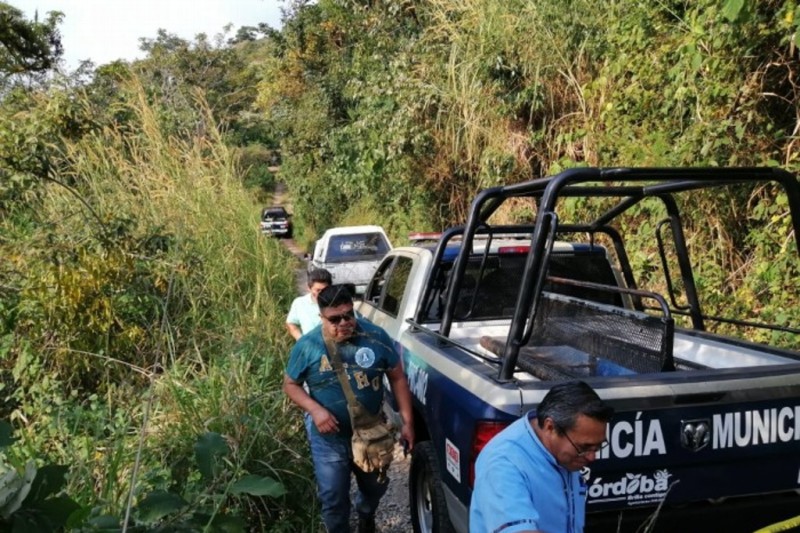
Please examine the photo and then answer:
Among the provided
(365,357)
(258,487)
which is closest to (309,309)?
(365,357)

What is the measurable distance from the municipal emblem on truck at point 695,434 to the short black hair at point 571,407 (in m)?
0.96

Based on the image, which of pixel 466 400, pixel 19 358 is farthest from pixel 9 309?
pixel 466 400

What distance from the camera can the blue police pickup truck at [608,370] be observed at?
9.05 feet

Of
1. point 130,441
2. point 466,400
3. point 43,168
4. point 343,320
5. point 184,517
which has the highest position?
point 43,168

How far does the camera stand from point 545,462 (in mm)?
1998

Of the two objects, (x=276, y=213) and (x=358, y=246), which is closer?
(x=358, y=246)

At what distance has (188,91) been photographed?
8961 millimetres

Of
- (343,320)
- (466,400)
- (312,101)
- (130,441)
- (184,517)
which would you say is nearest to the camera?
(184,517)

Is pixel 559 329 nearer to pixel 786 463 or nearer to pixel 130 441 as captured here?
pixel 786 463

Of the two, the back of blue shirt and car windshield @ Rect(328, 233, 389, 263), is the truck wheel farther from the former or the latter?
car windshield @ Rect(328, 233, 389, 263)

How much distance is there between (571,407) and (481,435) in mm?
950

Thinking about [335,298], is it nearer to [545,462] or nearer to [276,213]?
[545,462]

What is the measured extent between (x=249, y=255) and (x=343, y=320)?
448cm

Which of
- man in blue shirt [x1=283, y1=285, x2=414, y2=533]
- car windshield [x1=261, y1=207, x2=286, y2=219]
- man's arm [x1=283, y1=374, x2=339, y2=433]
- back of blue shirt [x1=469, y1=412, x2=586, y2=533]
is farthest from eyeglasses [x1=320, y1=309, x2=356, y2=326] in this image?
car windshield [x1=261, y1=207, x2=286, y2=219]
